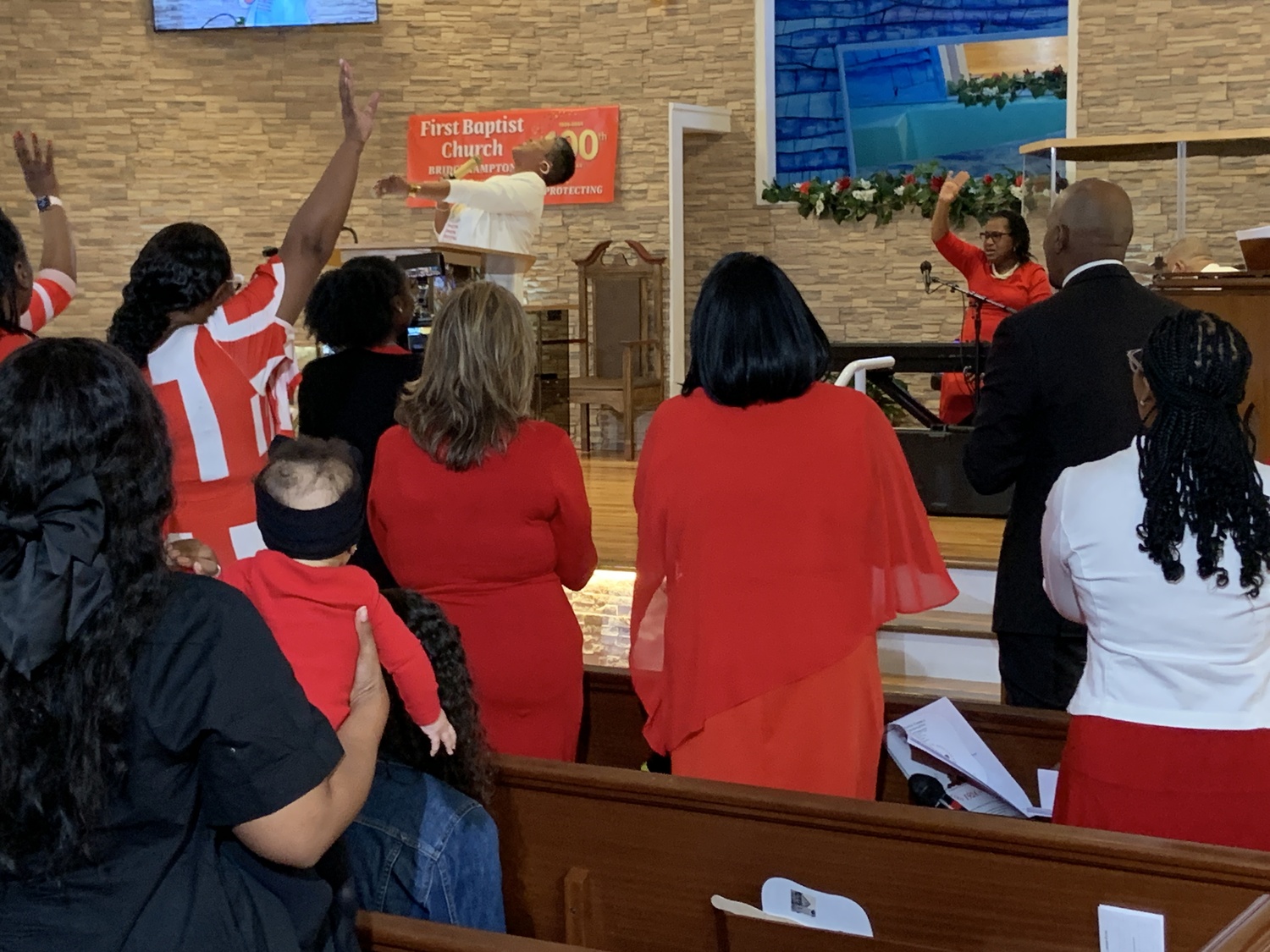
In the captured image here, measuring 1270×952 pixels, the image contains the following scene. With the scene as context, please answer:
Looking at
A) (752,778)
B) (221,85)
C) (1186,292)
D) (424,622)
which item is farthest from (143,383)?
(221,85)

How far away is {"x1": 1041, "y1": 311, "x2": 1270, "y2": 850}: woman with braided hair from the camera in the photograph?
1861 millimetres

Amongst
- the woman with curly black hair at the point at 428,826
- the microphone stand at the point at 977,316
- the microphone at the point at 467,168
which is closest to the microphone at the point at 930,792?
the woman with curly black hair at the point at 428,826

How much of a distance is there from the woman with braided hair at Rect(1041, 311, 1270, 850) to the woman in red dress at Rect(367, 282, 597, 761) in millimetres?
962

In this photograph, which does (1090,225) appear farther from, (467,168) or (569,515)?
(467,168)

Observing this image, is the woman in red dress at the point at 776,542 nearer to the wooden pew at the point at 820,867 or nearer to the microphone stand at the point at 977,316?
the wooden pew at the point at 820,867

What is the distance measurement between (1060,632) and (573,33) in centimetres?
752

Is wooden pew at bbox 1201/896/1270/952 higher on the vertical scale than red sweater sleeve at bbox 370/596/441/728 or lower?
lower

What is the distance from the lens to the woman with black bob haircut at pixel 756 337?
212 centimetres

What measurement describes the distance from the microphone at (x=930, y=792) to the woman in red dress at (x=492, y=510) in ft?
2.10

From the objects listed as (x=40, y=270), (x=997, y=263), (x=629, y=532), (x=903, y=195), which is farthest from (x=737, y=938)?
(x=903, y=195)

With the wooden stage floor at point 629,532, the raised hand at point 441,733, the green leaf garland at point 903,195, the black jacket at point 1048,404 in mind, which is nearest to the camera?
the raised hand at point 441,733

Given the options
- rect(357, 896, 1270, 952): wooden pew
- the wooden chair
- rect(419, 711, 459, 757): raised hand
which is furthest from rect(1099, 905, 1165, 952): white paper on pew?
the wooden chair

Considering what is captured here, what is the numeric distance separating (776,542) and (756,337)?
1.05 feet

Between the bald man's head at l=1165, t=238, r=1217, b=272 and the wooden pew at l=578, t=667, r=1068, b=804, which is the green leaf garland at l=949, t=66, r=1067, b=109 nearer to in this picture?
the bald man's head at l=1165, t=238, r=1217, b=272
